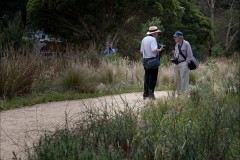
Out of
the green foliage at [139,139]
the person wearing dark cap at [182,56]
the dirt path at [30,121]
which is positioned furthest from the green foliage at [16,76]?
the green foliage at [139,139]

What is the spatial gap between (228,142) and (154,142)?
68 cm

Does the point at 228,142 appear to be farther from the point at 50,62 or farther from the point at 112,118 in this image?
the point at 50,62

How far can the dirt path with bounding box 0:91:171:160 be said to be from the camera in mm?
5285

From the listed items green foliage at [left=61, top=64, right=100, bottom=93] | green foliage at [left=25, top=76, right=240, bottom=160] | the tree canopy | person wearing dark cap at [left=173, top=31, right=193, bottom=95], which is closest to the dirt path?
green foliage at [left=25, top=76, right=240, bottom=160]

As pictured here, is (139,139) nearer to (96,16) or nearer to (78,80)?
(78,80)

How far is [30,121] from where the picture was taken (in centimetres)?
699

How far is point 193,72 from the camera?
14.5 meters

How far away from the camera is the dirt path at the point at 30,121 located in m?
5.29

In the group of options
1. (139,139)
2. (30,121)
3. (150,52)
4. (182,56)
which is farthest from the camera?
(182,56)

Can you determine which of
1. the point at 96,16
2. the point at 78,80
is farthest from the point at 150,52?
the point at 96,16

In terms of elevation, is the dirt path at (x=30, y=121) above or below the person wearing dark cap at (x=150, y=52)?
below

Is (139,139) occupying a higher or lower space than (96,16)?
Result: lower

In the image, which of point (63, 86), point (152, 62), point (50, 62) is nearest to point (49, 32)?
point (50, 62)

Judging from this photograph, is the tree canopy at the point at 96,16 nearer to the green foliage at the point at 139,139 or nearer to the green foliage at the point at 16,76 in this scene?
the green foliage at the point at 16,76
